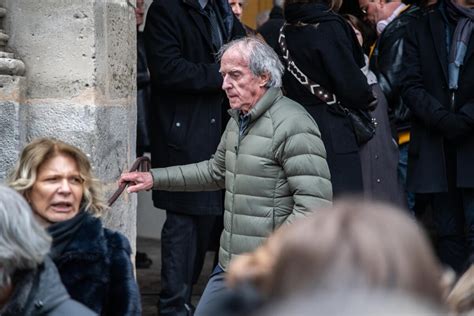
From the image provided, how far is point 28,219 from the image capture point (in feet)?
11.3

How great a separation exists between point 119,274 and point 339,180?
2100 mm

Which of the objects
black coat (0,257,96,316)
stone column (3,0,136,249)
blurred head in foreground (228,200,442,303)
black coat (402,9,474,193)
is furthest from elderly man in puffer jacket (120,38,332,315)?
blurred head in foreground (228,200,442,303)

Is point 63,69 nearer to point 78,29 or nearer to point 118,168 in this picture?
point 78,29

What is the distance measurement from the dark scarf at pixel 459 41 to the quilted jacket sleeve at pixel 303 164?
1822mm

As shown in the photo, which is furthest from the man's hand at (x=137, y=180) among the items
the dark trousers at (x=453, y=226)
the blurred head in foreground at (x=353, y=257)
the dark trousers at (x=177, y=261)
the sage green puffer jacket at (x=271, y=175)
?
the blurred head in foreground at (x=353, y=257)

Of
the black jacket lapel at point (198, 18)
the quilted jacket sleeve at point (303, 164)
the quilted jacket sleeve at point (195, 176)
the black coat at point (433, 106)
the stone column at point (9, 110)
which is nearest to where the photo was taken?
the quilted jacket sleeve at point (303, 164)

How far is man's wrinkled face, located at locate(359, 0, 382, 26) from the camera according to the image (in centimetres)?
735

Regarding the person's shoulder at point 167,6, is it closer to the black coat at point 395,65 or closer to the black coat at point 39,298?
the black coat at point 395,65

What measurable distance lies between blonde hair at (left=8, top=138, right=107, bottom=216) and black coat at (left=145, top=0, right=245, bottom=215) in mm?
1968

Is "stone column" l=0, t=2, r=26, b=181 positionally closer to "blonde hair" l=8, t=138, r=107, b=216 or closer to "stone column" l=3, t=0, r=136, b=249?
"stone column" l=3, t=0, r=136, b=249

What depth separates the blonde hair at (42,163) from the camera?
4.08 meters

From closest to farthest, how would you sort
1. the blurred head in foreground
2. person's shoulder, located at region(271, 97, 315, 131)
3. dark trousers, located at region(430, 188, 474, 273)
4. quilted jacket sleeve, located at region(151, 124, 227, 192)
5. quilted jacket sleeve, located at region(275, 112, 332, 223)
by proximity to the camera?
the blurred head in foreground, quilted jacket sleeve, located at region(275, 112, 332, 223), person's shoulder, located at region(271, 97, 315, 131), quilted jacket sleeve, located at region(151, 124, 227, 192), dark trousers, located at region(430, 188, 474, 273)

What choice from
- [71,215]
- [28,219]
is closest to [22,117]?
[71,215]

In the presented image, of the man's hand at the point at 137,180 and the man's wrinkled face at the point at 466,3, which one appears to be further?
the man's wrinkled face at the point at 466,3
